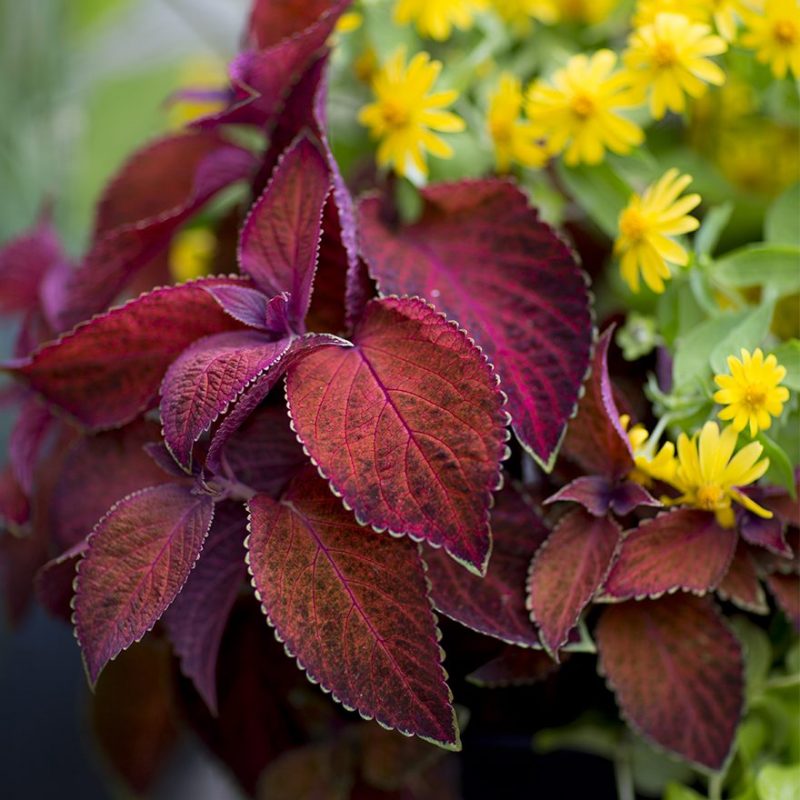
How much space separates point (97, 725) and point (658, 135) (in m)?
0.46

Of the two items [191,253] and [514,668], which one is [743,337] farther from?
[191,253]

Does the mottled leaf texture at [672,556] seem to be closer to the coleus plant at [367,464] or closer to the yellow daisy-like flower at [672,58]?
the coleus plant at [367,464]

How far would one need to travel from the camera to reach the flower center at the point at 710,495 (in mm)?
361

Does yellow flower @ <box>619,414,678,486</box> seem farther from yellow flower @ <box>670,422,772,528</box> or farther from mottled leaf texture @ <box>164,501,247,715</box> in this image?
mottled leaf texture @ <box>164,501,247,715</box>

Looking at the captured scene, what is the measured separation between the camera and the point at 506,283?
1.35 feet

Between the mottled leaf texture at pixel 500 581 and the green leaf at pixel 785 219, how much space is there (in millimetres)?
167

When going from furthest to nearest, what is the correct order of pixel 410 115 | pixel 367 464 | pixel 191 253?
1. pixel 191 253
2. pixel 410 115
3. pixel 367 464

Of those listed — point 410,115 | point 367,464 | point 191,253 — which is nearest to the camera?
point 367,464

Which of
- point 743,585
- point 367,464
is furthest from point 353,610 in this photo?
point 743,585

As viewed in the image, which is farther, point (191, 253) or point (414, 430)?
point (191, 253)

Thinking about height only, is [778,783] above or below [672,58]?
below

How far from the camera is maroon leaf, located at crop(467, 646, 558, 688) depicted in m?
0.39

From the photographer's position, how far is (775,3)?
41 centimetres

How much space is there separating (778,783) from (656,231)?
0.22 metres
